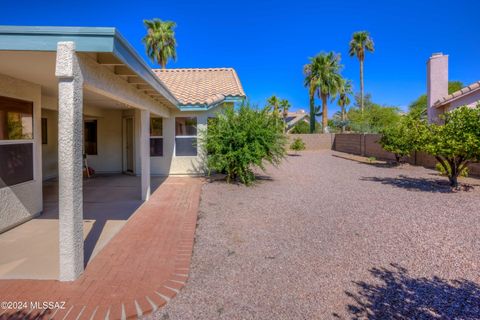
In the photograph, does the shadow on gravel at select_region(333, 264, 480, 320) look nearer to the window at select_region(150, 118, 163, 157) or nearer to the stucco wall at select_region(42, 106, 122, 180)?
the window at select_region(150, 118, 163, 157)

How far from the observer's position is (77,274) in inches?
156

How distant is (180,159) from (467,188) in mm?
10441

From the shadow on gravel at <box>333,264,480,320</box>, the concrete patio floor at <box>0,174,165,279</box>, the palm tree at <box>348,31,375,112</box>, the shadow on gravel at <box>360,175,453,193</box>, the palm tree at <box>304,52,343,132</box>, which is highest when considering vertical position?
the palm tree at <box>348,31,375,112</box>

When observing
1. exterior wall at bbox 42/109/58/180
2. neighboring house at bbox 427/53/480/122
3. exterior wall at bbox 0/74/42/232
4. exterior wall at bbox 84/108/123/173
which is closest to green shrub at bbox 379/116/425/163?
neighboring house at bbox 427/53/480/122

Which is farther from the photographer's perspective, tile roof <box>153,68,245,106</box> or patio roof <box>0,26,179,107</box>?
tile roof <box>153,68,245,106</box>

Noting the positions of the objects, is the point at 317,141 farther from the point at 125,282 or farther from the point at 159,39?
the point at 125,282

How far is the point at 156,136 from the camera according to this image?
43.4 feet

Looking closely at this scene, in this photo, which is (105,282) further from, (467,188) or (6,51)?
(467,188)

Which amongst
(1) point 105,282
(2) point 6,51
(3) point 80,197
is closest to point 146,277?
(1) point 105,282

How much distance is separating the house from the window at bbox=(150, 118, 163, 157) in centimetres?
4

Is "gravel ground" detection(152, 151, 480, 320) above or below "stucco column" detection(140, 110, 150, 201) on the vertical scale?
below

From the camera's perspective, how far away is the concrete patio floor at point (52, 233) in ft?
14.1

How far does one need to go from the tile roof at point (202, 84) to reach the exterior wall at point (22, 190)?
599 centimetres

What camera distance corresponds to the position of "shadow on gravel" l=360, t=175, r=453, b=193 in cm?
1060
